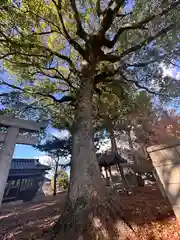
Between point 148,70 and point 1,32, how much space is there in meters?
6.10

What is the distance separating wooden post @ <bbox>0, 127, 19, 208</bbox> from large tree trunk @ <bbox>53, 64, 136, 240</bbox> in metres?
1.25

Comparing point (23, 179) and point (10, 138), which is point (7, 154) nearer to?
point (10, 138)

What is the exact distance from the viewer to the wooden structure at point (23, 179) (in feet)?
50.1

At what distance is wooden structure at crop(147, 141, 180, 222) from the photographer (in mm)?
2607

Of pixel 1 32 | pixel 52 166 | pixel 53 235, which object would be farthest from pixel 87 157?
pixel 52 166

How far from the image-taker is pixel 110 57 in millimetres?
5617

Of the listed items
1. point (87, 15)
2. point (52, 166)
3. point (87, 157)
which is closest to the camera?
point (87, 157)

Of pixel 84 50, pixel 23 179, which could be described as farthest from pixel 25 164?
pixel 84 50

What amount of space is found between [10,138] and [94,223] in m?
2.30

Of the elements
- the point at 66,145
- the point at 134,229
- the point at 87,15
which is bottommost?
the point at 134,229

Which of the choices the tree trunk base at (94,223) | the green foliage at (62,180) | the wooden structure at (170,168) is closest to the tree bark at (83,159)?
the tree trunk base at (94,223)

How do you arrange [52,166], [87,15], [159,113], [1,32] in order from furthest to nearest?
[52,166] < [159,113] < [87,15] < [1,32]

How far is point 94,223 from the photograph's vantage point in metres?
2.59

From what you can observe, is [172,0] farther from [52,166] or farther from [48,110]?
[52,166]
